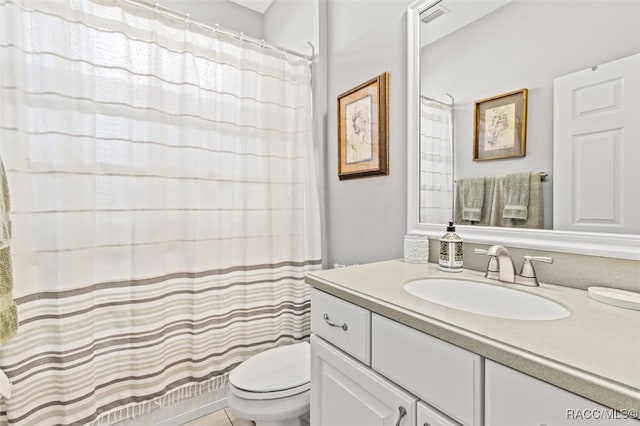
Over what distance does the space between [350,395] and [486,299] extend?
1.66 feet

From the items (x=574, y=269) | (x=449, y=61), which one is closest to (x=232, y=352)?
(x=574, y=269)

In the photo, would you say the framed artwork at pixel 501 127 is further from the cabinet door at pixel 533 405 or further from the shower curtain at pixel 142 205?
the shower curtain at pixel 142 205

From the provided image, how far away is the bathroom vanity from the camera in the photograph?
0.46m

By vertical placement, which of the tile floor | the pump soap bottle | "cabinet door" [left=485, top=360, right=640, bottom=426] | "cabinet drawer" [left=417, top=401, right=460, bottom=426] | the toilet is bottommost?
the tile floor

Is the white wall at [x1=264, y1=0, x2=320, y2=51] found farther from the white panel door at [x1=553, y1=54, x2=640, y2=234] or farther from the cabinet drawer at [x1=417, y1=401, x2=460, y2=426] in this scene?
the cabinet drawer at [x1=417, y1=401, x2=460, y2=426]

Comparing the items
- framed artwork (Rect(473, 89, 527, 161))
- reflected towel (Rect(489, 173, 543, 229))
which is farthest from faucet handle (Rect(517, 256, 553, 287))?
framed artwork (Rect(473, 89, 527, 161))

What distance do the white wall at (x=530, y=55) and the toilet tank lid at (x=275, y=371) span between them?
3.49ft

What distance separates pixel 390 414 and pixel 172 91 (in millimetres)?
1566

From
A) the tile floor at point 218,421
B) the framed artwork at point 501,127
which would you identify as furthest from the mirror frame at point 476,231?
the tile floor at point 218,421

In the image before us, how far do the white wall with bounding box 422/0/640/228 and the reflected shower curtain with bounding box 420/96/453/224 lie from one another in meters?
0.05

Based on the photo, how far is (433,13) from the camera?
126 centimetres

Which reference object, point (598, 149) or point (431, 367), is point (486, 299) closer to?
point (431, 367)

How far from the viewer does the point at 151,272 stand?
139 centimetres

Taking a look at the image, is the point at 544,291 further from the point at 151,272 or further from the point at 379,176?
the point at 151,272
